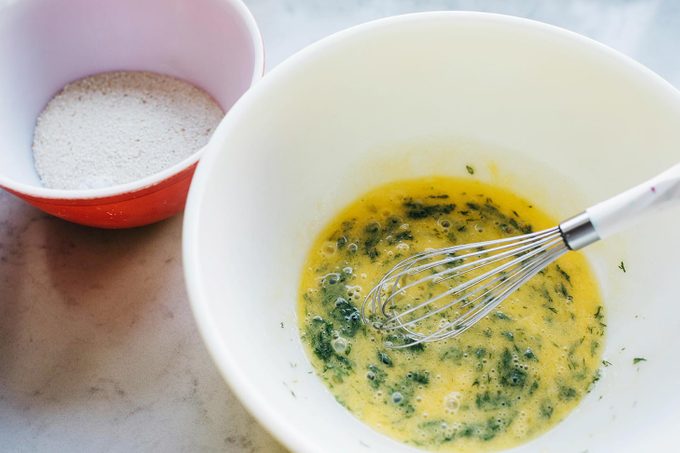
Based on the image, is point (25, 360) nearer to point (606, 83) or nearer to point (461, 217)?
point (461, 217)

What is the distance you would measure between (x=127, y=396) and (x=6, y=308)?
0.82 ft

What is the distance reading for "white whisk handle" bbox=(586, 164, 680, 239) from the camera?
2.06 feet

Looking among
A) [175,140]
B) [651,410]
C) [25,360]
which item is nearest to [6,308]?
[25,360]

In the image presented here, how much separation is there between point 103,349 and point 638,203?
737mm

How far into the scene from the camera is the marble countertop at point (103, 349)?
91 cm

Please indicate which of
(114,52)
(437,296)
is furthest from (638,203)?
(114,52)

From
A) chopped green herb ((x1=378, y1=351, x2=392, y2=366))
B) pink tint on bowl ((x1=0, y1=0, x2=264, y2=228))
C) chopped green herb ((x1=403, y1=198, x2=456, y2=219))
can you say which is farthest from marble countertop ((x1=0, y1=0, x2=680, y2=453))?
chopped green herb ((x1=403, y1=198, x2=456, y2=219))

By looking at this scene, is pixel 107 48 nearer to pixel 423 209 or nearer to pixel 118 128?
pixel 118 128

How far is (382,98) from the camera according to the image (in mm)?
942

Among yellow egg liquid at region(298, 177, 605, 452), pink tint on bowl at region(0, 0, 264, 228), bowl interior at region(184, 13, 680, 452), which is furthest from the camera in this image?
pink tint on bowl at region(0, 0, 264, 228)

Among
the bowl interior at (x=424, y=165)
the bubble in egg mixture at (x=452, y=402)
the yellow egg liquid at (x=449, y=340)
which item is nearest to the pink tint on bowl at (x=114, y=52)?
the bowl interior at (x=424, y=165)

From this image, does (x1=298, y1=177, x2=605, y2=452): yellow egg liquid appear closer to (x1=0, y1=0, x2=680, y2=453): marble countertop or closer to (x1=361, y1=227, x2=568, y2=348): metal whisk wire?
(x1=361, y1=227, x2=568, y2=348): metal whisk wire

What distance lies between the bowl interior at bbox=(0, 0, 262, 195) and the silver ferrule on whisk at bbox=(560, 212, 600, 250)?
1.86 feet

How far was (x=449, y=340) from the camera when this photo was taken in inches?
35.8
